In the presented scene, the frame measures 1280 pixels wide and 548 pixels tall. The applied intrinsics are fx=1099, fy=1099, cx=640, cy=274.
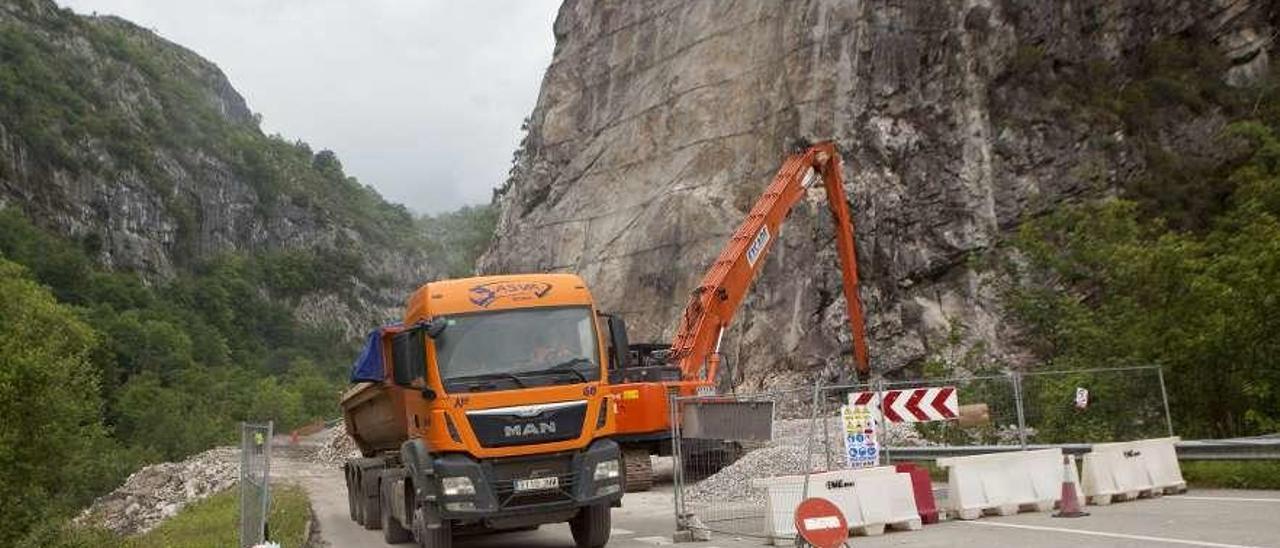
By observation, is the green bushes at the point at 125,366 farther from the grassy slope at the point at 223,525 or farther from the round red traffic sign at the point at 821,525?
the round red traffic sign at the point at 821,525

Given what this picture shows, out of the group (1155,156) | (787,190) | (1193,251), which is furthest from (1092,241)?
(1155,156)

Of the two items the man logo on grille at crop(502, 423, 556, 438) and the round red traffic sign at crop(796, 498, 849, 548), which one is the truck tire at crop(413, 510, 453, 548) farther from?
the round red traffic sign at crop(796, 498, 849, 548)

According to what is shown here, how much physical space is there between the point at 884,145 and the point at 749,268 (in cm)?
1525

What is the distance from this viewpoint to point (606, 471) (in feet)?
37.9

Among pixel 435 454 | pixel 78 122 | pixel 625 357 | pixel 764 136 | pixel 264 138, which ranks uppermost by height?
pixel 264 138

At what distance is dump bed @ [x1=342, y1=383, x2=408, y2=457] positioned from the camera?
14.3 m

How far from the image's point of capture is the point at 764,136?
137 feet

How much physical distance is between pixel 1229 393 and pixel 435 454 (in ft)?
41.9

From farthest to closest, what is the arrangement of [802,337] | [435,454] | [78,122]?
1. [78,122]
2. [802,337]
3. [435,454]

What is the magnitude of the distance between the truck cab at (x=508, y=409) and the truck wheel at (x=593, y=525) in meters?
0.02

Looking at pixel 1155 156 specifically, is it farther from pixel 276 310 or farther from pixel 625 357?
pixel 276 310

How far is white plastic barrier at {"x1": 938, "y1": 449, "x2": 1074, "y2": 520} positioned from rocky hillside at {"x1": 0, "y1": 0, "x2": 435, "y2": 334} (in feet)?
366

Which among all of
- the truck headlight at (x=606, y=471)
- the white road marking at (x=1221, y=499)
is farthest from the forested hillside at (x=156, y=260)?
the white road marking at (x=1221, y=499)

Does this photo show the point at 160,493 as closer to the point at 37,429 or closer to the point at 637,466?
the point at 37,429
